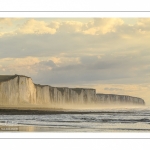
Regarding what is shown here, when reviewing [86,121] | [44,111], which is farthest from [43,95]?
[86,121]

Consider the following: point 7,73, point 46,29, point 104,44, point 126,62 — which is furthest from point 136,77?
point 7,73

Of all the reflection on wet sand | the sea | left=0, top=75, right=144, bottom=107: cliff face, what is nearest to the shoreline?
the sea

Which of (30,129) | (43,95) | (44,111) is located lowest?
(30,129)

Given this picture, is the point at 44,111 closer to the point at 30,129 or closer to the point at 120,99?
the point at 30,129

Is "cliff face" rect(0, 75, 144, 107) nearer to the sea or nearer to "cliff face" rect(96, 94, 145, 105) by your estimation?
"cliff face" rect(96, 94, 145, 105)

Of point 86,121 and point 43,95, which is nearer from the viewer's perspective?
point 86,121
